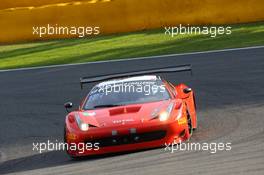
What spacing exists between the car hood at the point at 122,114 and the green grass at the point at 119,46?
37.6 ft

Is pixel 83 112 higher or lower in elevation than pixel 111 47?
higher

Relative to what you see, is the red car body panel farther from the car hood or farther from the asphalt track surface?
the asphalt track surface

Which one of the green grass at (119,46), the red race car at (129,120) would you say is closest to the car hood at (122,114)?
the red race car at (129,120)

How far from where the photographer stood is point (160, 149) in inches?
425

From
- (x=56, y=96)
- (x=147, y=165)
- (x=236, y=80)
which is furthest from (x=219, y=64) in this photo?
(x=147, y=165)

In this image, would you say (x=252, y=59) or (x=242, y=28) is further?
(x=242, y=28)

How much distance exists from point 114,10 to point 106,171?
18161 millimetres

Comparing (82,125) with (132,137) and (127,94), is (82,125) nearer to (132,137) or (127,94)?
(132,137)

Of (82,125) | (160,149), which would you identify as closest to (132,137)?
(160,149)

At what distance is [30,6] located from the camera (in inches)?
1174

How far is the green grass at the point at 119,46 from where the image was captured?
77.5 ft

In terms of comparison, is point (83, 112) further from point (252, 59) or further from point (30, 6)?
point (30, 6)

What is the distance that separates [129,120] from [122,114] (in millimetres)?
336

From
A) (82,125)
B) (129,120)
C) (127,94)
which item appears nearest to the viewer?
(129,120)
